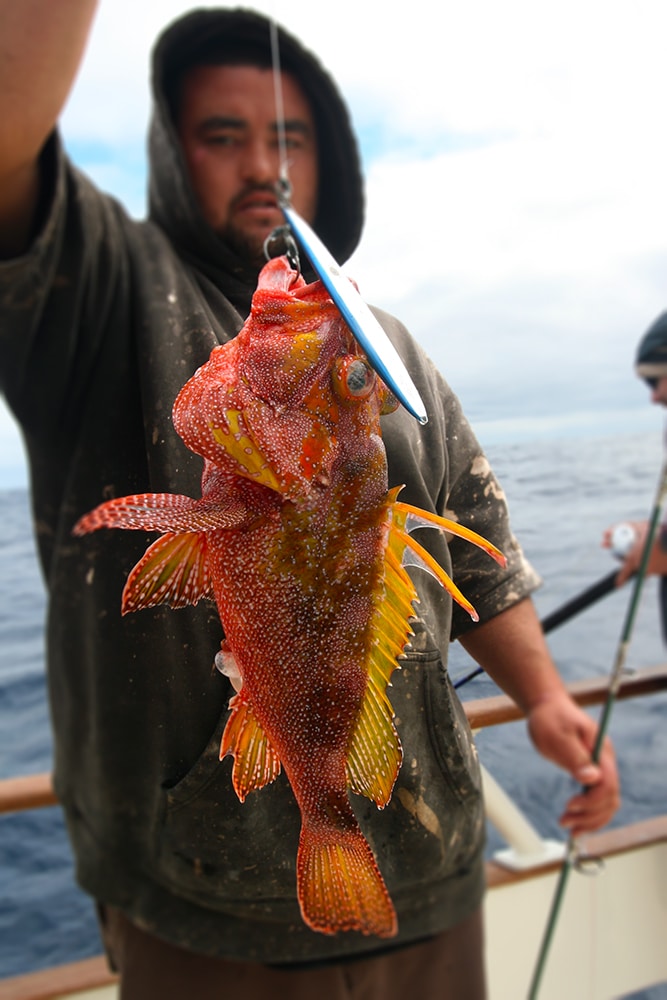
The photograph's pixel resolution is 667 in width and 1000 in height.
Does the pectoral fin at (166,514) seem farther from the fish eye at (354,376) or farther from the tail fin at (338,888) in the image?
the tail fin at (338,888)

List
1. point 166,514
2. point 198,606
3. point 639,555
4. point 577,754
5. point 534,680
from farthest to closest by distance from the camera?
point 639,555 → point 577,754 → point 534,680 → point 198,606 → point 166,514

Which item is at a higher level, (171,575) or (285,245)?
(285,245)

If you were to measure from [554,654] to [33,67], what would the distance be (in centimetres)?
162

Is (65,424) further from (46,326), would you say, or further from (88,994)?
(88,994)

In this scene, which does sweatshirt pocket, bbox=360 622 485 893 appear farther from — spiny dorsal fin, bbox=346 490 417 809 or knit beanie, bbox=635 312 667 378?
knit beanie, bbox=635 312 667 378

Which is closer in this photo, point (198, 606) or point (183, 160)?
point (198, 606)

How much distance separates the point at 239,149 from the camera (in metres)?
0.84

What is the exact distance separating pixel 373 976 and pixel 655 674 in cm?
201

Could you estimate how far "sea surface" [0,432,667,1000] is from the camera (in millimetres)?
650

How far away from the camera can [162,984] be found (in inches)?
40.2

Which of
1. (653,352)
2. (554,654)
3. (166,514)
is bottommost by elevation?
(554,654)

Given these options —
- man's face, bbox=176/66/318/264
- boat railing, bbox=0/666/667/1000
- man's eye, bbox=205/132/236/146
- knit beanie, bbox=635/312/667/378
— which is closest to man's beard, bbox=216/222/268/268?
man's face, bbox=176/66/318/264

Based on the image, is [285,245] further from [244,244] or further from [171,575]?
[171,575]

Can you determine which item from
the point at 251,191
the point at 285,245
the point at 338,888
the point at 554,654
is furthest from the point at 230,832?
the point at 554,654
